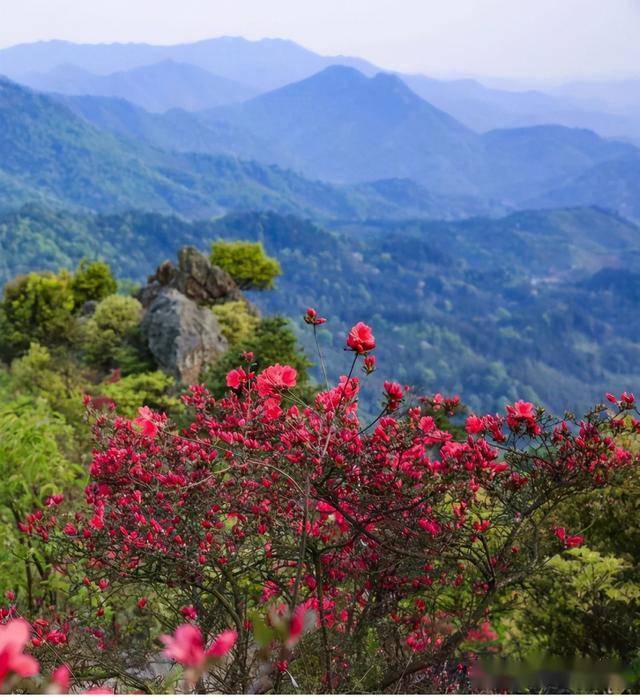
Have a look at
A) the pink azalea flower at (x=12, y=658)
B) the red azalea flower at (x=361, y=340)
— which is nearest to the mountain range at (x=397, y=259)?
the red azalea flower at (x=361, y=340)

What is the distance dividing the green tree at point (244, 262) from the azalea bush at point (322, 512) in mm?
26448

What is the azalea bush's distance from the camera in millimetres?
2307

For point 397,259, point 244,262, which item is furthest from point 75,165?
point 244,262

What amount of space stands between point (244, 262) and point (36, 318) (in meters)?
9.90

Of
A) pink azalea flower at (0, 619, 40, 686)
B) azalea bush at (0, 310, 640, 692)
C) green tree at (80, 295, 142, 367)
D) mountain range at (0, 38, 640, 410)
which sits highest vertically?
pink azalea flower at (0, 619, 40, 686)

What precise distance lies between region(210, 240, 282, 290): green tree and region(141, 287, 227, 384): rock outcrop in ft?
36.7

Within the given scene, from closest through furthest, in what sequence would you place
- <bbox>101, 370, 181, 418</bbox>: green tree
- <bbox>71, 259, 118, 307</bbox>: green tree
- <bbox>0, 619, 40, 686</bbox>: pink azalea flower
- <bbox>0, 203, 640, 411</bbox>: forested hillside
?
<bbox>0, 619, 40, 686</bbox>: pink azalea flower → <bbox>101, 370, 181, 418</bbox>: green tree → <bbox>71, 259, 118, 307</bbox>: green tree → <bbox>0, 203, 640, 411</bbox>: forested hillside

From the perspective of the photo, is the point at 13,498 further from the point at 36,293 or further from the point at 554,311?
the point at 554,311

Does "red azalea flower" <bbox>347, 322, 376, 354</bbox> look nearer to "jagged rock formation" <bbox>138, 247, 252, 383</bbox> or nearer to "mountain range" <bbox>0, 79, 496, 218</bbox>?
"jagged rock formation" <bbox>138, 247, 252, 383</bbox>

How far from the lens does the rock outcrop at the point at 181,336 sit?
1597 cm

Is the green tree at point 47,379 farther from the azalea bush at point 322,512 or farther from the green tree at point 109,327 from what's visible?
the azalea bush at point 322,512

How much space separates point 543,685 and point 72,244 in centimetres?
10600

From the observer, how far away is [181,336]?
16219mm

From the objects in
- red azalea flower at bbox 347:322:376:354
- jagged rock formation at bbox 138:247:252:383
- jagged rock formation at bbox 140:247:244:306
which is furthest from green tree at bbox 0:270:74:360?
red azalea flower at bbox 347:322:376:354
